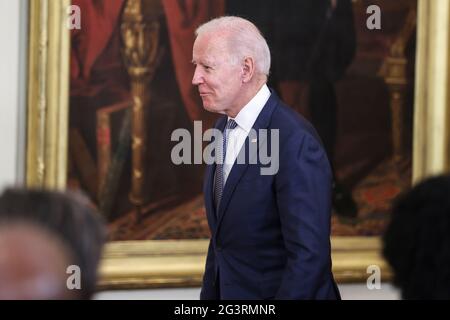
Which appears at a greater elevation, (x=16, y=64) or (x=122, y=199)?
(x=16, y=64)

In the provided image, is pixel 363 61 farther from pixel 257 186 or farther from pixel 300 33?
pixel 257 186

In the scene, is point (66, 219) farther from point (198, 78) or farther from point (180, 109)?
point (180, 109)

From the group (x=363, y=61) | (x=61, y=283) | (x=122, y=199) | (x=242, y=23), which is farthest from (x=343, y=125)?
(x=61, y=283)

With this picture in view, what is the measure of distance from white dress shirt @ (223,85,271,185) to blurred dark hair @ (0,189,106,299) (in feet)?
5.51

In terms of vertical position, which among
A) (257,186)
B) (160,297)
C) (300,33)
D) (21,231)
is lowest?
(160,297)

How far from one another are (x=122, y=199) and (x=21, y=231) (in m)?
3.04

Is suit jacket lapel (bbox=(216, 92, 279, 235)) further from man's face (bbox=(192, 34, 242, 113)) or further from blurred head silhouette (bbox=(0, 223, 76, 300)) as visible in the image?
blurred head silhouette (bbox=(0, 223, 76, 300))

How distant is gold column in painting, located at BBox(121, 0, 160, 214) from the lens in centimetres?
463

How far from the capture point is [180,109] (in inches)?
187

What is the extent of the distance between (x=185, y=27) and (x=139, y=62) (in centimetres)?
31

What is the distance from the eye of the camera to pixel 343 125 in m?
5.02

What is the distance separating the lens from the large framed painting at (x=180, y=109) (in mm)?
4531

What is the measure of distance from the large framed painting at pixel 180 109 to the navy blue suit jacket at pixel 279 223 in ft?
4.30

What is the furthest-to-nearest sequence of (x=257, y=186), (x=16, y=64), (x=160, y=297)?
(x=160, y=297) → (x=16, y=64) → (x=257, y=186)
